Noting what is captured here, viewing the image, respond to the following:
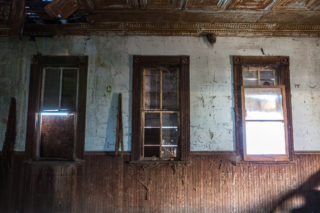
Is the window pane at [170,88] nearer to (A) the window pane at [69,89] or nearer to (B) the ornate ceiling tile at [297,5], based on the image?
(A) the window pane at [69,89]

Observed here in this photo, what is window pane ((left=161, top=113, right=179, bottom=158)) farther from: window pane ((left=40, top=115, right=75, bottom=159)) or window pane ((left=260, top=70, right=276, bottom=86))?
window pane ((left=260, top=70, right=276, bottom=86))

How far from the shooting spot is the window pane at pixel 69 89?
13.6 feet

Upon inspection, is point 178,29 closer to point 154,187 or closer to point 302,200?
point 154,187

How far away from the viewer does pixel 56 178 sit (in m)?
3.89

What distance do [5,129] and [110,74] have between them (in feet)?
7.16

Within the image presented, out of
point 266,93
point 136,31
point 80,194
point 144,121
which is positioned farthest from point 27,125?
point 266,93

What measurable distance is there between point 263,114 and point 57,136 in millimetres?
3950

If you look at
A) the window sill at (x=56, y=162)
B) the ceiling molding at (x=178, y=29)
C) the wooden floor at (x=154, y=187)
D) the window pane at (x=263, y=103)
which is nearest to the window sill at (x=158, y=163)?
the wooden floor at (x=154, y=187)

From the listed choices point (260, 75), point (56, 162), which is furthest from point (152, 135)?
point (260, 75)

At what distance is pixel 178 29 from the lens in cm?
420

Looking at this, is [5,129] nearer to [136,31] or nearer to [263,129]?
[136,31]

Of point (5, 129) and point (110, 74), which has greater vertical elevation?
point (110, 74)

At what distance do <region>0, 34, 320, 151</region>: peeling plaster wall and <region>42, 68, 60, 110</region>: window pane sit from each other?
333mm

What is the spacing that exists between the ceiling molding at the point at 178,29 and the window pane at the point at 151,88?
777 mm
